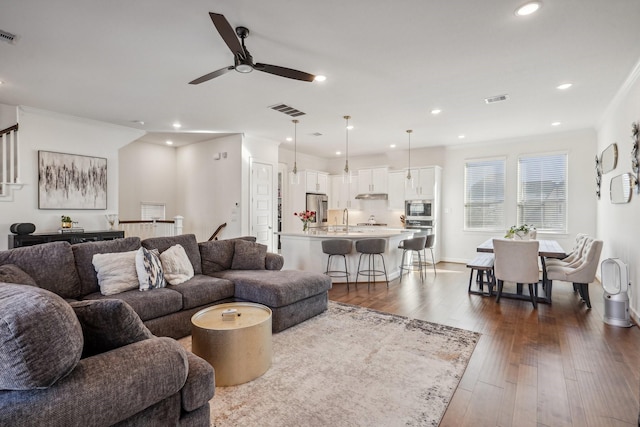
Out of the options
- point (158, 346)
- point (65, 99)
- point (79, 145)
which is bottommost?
point (158, 346)

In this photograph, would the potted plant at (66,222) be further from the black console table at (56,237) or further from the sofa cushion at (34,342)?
the sofa cushion at (34,342)

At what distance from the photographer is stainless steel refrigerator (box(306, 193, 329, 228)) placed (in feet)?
27.6

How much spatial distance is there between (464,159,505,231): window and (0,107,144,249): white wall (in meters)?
7.40

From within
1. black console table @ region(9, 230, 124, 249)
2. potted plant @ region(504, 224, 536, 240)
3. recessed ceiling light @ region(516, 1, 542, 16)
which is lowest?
black console table @ region(9, 230, 124, 249)

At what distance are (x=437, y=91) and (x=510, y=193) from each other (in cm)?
398

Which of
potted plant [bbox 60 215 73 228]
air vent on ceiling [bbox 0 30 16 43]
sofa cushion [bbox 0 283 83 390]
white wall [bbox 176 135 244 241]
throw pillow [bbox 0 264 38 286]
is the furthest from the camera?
white wall [bbox 176 135 244 241]

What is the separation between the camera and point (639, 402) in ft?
6.73

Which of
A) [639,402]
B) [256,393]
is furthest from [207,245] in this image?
[639,402]

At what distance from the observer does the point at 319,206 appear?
880 cm

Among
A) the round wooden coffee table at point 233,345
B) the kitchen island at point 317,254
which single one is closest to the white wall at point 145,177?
the kitchen island at point 317,254

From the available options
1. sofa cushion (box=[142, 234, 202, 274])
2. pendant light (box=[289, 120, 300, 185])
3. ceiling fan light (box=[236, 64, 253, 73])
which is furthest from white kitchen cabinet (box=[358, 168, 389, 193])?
ceiling fan light (box=[236, 64, 253, 73])

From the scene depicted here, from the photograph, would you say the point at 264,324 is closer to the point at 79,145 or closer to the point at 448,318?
the point at 448,318

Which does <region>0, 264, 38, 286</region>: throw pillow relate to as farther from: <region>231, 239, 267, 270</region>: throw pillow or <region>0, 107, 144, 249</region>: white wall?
<region>0, 107, 144, 249</region>: white wall

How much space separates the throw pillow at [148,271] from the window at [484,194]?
21.8ft
